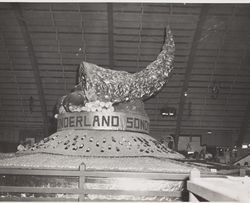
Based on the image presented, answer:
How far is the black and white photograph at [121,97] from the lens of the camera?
2.37 m

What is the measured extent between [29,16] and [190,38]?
20.9 ft

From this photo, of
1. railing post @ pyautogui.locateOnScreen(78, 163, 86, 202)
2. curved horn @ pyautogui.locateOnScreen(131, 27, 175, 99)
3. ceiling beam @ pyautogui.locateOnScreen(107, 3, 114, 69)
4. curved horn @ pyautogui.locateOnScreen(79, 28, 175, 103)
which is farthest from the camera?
ceiling beam @ pyautogui.locateOnScreen(107, 3, 114, 69)

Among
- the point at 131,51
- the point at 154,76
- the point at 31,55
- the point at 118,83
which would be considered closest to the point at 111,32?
the point at 131,51

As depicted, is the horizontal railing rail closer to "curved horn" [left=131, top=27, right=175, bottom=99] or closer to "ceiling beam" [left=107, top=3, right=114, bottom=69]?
"curved horn" [left=131, top=27, right=175, bottom=99]

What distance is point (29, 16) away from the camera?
12969 mm

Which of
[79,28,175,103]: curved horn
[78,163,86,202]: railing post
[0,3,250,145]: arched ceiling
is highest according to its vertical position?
[0,3,250,145]: arched ceiling

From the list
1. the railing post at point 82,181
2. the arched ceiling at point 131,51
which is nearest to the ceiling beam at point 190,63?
the arched ceiling at point 131,51

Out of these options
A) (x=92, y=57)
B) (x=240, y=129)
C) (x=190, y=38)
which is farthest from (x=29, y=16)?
(x=240, y=129)

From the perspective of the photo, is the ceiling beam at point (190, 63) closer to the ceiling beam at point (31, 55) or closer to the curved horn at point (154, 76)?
the ceiling beam at point (31, 55)

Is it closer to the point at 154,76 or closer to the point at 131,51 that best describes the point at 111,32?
the point at 131,51

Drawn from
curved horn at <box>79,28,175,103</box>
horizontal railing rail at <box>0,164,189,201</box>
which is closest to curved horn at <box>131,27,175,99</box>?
curved horn at <box>79,28,175,103</box>

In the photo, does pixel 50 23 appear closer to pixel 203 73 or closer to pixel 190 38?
pixel 190 38

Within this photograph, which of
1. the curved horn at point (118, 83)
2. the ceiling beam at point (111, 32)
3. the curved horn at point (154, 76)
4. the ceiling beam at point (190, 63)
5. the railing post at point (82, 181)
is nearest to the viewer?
the railing post at point (82, 181)

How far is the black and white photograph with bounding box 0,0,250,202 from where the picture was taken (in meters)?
Result: 2.37
